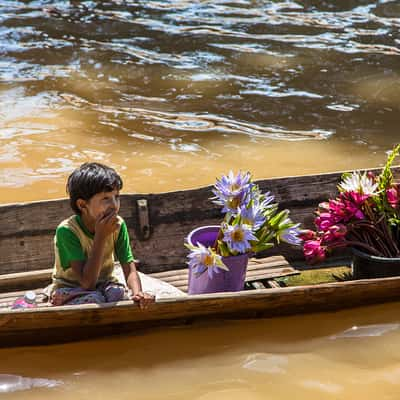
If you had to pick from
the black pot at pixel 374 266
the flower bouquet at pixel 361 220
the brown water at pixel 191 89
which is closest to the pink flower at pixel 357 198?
the flower bouquet at pixel 361 220

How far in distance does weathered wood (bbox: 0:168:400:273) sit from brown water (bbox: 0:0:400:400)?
68 centimetres

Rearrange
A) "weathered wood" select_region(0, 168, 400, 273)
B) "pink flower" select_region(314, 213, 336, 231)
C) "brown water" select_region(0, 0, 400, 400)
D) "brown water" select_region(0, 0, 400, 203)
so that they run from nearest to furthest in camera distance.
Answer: "brown water" select_region(0, 0, 400, 400)
"pink flower" select_region(314, 213, 336, 231)
"weathered wood" select_region(0, 168, 400, 273)
"brown water" select_region(0, 0, 400, 203)

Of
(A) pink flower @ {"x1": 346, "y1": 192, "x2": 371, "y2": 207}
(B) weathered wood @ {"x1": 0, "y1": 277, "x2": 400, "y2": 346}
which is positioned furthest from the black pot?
(A) pink flower @ {"x1": 346, "y1": 192, "x2": 371, "y2": 207}

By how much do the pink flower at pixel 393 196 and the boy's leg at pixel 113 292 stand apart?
1337 mm

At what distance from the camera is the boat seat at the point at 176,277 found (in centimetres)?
355

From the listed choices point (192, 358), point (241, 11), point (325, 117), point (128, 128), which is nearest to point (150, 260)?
point (192, 358)

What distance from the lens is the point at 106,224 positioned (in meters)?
2.89

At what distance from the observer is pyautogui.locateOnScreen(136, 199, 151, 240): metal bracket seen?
3.73 metres

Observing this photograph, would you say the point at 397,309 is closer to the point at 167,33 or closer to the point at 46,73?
the point at 46,73

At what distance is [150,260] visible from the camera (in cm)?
382

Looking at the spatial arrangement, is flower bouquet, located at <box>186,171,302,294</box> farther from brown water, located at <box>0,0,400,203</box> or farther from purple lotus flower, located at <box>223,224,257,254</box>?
brown water, located at <box>0,0,400,203</box>

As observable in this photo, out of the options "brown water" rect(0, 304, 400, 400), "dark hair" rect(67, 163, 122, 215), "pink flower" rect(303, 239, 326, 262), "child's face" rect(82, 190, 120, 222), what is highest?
"dark hair" rect(67, 163, 122, 215)

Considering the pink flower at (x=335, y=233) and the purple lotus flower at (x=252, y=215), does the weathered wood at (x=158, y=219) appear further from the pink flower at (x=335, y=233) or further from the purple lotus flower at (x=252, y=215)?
the purple lotus flower at (x=252, y=215)

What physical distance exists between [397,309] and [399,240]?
14.9 inches
